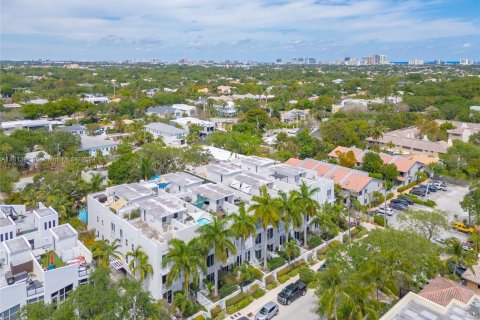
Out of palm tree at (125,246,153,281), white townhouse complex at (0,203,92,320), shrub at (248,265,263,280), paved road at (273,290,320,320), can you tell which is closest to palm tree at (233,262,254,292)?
shrub at (248,265,263,280)

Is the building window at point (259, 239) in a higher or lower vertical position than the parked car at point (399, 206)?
higher

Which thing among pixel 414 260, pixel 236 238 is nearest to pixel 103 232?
pixel 236 238

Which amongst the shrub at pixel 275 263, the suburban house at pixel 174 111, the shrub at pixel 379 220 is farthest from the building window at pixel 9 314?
the suburban house at pixel 174 111

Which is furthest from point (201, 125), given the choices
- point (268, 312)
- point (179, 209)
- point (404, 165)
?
point (268, 312)

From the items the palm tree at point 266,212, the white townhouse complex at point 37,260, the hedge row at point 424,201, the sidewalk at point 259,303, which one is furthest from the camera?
the hedge row at point 424,201

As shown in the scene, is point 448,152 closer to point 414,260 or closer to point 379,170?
point 379,170

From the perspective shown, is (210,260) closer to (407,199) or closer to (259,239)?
(259,239)

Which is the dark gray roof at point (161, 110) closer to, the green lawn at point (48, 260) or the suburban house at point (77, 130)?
the suburban house at point (77, 130)
